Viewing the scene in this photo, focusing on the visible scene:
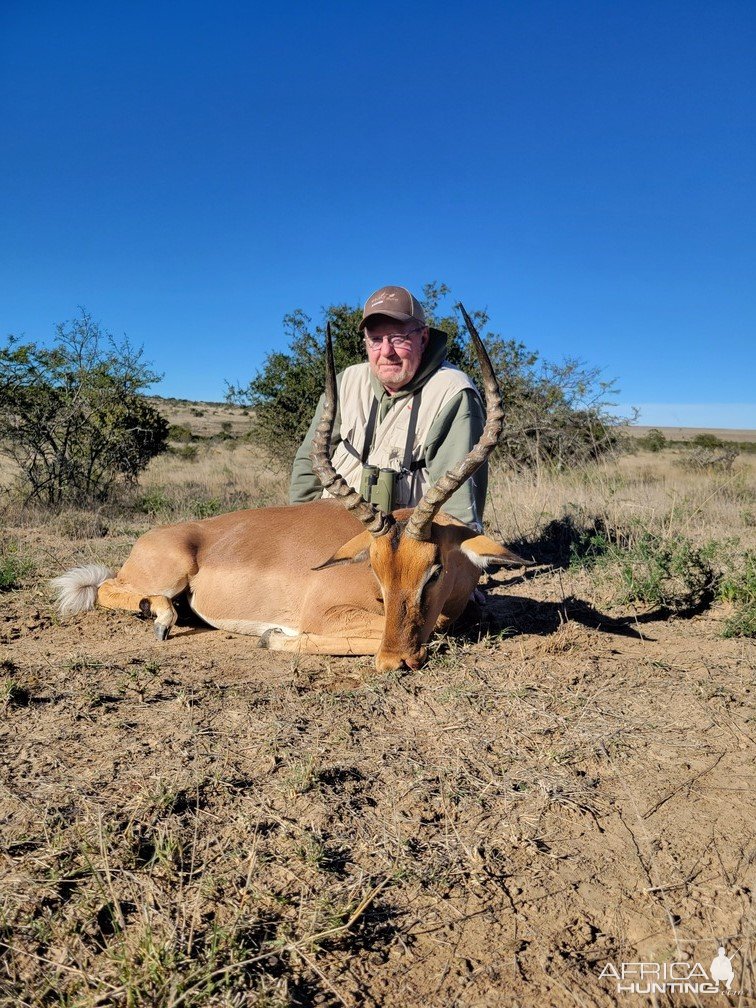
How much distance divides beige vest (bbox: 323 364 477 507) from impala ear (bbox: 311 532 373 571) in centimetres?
145

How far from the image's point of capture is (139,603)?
5.70 m

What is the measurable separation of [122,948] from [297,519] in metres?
3.91

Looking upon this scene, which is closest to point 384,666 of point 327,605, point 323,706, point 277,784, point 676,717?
point 323,706

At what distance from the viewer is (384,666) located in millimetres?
4254

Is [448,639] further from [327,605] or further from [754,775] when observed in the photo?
[754,775]

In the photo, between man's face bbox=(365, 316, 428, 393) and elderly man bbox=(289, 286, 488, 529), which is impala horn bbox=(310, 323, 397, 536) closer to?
elderly man bbox=(289, 286, 488, 529)

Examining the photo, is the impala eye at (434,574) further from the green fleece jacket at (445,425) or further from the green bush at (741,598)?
the green bush at (741,598)

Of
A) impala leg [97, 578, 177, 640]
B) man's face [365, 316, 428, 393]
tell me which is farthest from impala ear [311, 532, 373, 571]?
man's face [365, 316, 428, 393]

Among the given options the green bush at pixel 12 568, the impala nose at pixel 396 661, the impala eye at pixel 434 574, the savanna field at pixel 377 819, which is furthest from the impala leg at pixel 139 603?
the impala eye at pixel 434 574

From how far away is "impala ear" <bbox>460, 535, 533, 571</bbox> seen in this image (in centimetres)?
458

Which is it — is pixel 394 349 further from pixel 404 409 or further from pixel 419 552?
pixel 419 552

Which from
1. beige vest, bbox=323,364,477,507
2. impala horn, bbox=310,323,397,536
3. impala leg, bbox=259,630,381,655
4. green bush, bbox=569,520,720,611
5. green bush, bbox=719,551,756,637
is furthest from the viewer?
beige vest, bbox=323,364,477,507
